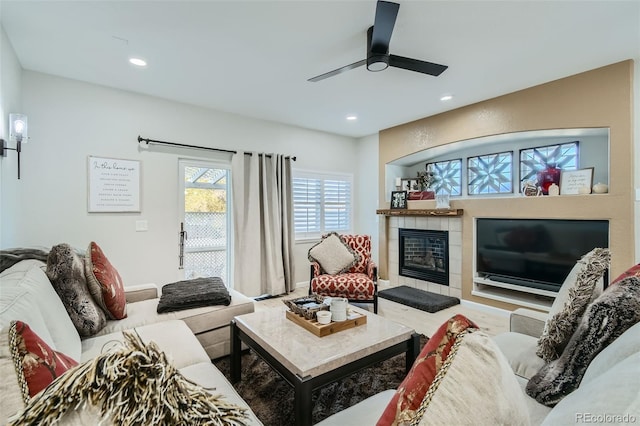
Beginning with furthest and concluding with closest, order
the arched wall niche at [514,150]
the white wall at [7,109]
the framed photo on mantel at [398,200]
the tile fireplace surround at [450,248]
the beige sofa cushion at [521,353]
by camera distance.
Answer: the framed photo on mantel at [398,200] < the tile fireplace surround at [450,248] < the arched wall niche at [514,150] < the white wall at [7,109] < the beige sofa cushion at [521,353]

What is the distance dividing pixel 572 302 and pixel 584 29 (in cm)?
224

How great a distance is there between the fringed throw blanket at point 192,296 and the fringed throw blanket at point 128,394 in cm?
195

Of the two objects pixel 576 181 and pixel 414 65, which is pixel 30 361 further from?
pixel 576 181

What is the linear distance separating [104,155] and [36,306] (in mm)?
2554

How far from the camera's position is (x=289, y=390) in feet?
6.61

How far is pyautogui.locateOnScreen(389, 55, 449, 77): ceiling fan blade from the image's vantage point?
7.43 feet

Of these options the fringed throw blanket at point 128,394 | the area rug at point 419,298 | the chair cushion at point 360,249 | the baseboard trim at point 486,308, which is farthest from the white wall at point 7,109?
the baseboard trim at point 486,308

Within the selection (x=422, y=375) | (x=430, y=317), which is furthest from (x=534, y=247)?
(x=422, y=375)

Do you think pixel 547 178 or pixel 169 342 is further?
pixel 547 178

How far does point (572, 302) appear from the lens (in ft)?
4.26

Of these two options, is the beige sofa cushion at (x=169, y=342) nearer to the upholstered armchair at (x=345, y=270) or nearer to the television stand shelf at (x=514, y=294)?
the upholstered armchair at (x=345, y=270)

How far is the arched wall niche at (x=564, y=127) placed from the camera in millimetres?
2709

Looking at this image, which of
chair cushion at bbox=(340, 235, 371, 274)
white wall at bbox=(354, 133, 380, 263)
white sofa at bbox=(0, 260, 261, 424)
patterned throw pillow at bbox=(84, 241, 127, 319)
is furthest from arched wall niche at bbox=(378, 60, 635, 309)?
patterned throw pillow at bbox=(84, 241, 127, 319)

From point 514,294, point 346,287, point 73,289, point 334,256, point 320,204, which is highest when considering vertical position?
point 320,204
